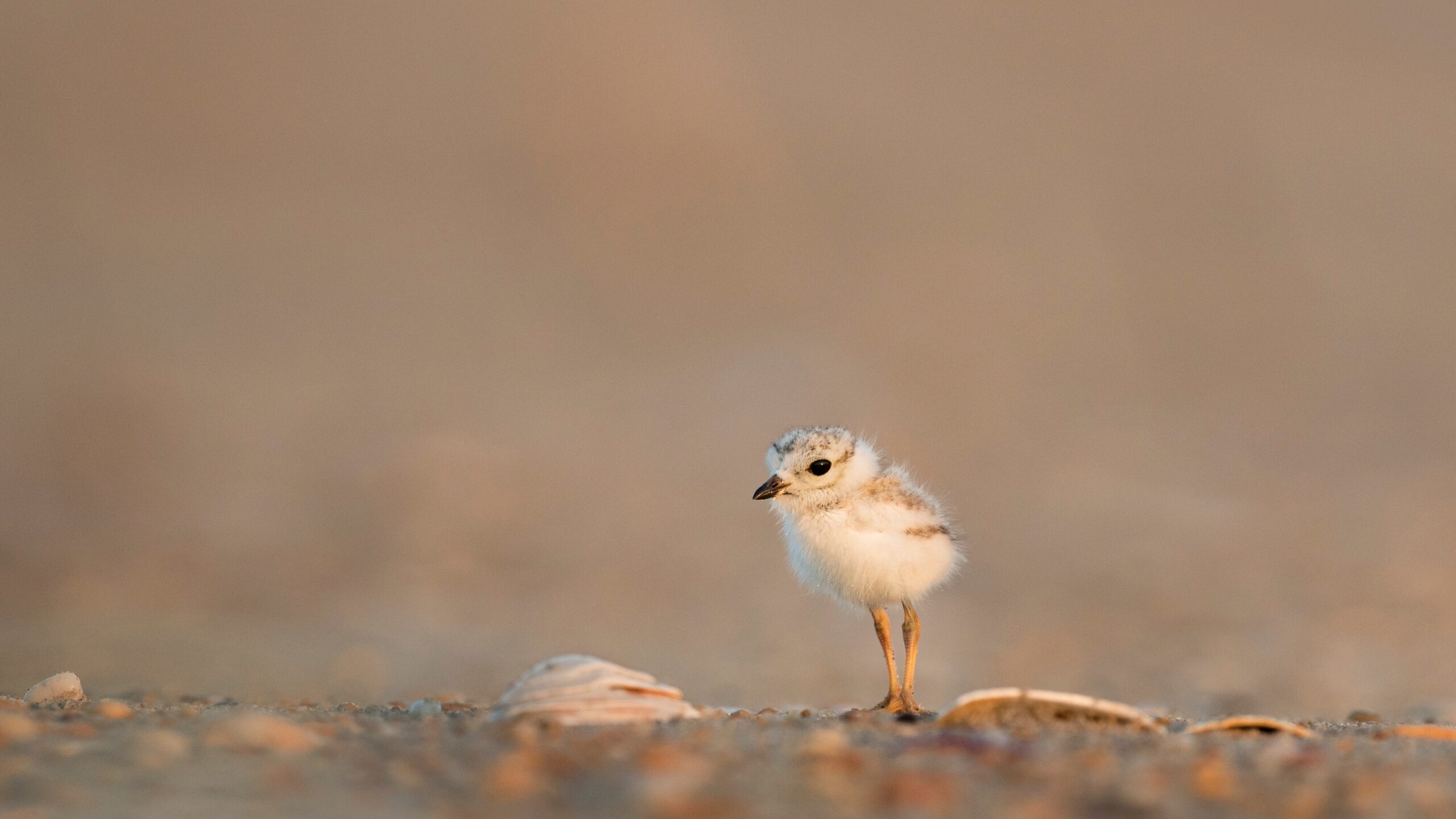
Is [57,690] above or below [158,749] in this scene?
above

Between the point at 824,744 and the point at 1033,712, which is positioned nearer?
the point at 824,744

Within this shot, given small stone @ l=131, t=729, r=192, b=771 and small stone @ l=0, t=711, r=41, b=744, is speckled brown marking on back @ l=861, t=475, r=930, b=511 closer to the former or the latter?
small stone @ l=131, t=729, r=192, b=771

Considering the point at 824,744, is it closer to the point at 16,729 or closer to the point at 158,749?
the point at 158,749

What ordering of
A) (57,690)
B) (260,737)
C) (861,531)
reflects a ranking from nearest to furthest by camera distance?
1. (260,737)
2. (57,690)
3. (861,531)

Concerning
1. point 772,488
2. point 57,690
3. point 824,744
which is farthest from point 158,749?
point 772,488

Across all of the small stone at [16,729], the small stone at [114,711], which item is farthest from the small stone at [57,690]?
the small stone at [16,729]

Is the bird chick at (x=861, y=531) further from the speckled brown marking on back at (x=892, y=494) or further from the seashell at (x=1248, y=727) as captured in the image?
the seashell at (x=1248, y=727)

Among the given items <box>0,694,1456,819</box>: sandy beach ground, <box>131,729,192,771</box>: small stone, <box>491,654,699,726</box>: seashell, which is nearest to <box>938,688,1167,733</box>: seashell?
<box>0,694,1456,819</box>: sandy beach ground

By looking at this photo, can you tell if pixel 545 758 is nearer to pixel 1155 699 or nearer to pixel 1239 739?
pixel 1239 739
